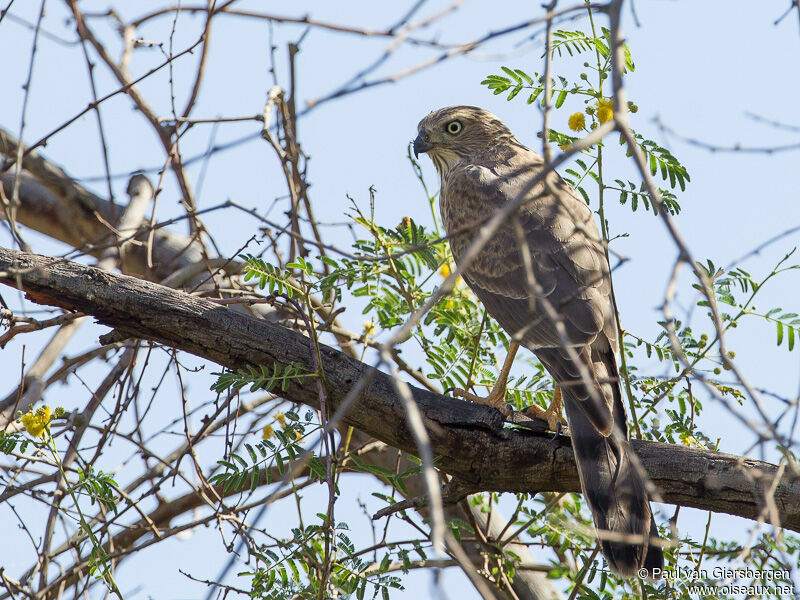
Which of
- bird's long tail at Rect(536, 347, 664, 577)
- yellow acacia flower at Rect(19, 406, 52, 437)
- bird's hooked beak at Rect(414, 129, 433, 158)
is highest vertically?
bird's hooked beak at Rect(414, 129, 433, 158)

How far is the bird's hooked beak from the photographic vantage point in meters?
5.89

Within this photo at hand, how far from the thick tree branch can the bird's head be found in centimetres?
242

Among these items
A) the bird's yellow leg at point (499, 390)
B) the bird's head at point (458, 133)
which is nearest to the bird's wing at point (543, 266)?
the bird's yellow leg at point (499, 390)

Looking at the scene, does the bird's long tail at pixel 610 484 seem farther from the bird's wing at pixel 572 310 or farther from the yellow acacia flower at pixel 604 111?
the yellow acacia flower at pixel 604 111

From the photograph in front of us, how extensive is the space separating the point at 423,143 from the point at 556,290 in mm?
1893

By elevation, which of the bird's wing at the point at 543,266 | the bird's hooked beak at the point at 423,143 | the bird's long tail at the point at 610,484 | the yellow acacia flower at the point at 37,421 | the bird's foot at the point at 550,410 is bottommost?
the yellow acacia flower at the point at 37,421

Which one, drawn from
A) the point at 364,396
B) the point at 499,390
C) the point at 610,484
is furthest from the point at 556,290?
the point at 364,396

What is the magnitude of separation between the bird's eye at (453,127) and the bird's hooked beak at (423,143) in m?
0.15

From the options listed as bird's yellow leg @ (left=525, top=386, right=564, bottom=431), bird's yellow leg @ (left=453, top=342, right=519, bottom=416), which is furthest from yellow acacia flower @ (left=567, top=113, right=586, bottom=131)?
bird's yellow leg @ (left=525, top=386, right=564, bottom=431)

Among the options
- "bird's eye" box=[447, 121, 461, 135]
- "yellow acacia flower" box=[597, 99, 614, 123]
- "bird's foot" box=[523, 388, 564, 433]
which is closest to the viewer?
Result: "yellow acacia flower" box=[597, 99, 614, 123]

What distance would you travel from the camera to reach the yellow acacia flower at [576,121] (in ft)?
13.5

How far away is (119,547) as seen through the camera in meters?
4.89

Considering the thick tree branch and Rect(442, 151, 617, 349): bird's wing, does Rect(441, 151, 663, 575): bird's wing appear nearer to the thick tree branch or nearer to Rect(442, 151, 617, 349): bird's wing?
Rect(442, 151, 617, 349): bird's wing

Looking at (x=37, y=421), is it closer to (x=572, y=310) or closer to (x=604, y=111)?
(x=572, y=310)
